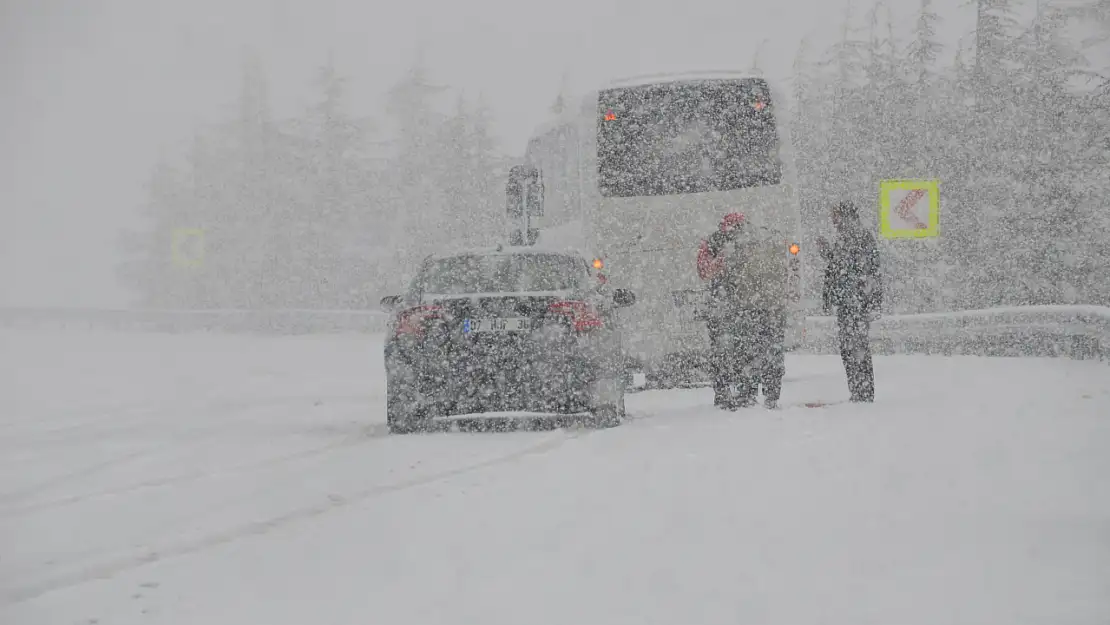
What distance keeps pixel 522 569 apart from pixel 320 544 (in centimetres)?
106

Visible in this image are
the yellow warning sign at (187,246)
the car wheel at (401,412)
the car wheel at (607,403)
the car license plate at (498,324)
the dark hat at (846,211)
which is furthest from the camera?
the yellow warning sign at (187,246)

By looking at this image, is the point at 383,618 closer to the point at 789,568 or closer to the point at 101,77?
the point at 789,568

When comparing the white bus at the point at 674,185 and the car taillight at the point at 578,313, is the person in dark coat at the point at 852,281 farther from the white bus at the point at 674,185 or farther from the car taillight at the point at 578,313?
the car taillight at the point at 578,313

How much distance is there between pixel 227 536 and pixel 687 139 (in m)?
10.1

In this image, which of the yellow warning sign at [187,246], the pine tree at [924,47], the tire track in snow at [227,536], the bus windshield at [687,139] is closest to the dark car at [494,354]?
the tire track in snow at [227,536]

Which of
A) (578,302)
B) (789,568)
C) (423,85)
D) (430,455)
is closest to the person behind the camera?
(789,568)

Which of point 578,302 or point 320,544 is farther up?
point 578,302

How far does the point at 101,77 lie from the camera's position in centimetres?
9056

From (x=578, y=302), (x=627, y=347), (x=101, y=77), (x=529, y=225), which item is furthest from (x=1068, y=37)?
(x=101, y=77)

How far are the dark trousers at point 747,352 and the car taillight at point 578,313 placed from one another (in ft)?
7.84

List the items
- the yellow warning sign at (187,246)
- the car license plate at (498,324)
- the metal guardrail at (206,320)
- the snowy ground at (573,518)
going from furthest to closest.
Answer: the yellow warning sign at (187,246) → the metal guardrail at (206,320) → the car license plate at (498,324) → the snowy ground at (573,518)

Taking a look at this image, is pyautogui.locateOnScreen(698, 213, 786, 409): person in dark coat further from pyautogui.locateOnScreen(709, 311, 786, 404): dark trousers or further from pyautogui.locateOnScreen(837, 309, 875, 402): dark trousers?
pyautogui.locateOnScreen(837, 309, 875, 402): dark trousers

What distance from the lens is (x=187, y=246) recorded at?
37.2 meters

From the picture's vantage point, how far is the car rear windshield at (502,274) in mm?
10750
